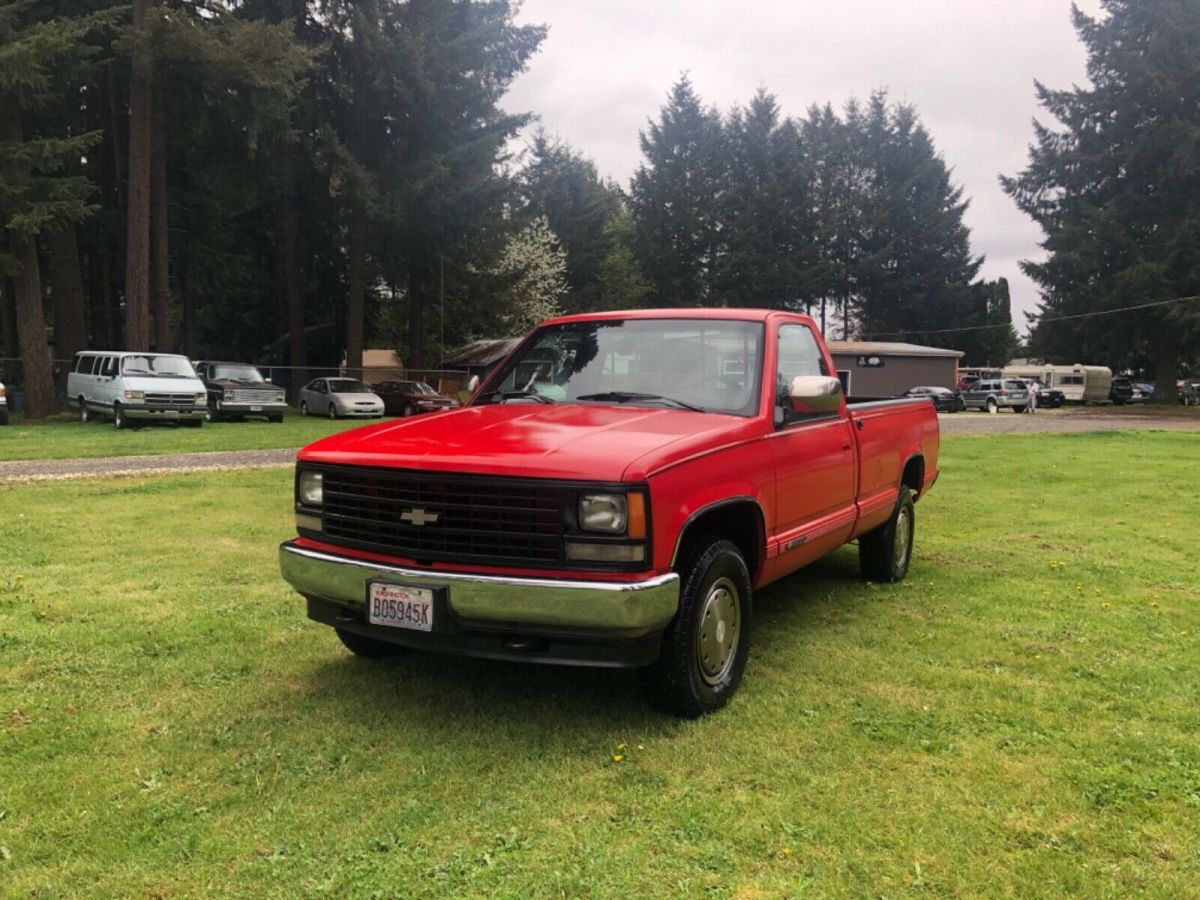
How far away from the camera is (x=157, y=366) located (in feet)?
69.9

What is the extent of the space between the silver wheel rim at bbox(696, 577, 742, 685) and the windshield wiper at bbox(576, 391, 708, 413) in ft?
3.07

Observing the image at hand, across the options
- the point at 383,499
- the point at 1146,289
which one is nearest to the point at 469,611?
the point at 383,499

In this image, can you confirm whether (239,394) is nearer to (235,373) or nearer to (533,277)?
(235,373)

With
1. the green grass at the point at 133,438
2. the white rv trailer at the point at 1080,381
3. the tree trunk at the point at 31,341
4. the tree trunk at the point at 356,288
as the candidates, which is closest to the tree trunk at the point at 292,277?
the tree trunk at the point at 356,288

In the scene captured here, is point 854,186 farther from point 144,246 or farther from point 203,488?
point 203,488

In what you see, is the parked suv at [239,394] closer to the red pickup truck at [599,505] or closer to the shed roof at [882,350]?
the red pickup truck at [599,505]

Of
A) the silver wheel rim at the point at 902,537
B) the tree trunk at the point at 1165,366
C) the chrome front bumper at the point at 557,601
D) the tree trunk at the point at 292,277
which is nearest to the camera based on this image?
the chrome front bumper at the point at 557,601

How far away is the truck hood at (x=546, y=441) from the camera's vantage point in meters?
3.48

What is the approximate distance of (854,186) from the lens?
63344 millimetres

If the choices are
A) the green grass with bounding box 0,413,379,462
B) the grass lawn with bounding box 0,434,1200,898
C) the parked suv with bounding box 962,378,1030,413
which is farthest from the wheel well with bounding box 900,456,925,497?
the parked suv with bounding box 962,378,1030,413

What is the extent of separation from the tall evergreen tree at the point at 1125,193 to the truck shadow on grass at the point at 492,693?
4464cm

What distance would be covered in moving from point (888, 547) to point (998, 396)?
40263 mm

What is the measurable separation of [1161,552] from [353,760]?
7286mm

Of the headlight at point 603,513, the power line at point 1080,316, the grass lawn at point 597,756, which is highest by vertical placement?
the power line at point 1080,316
